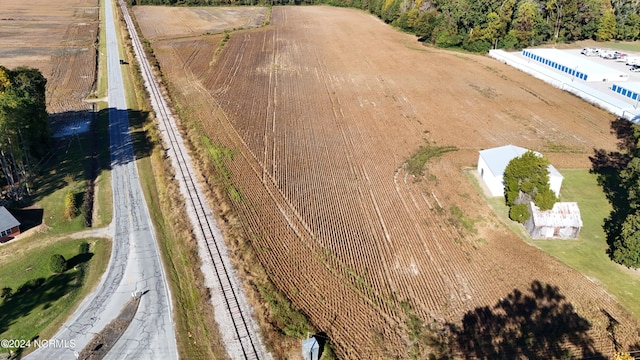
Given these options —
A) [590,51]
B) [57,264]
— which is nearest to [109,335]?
[57,264]

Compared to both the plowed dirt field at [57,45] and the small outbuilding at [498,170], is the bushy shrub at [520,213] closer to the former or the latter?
the small outbuilding at [498,170]

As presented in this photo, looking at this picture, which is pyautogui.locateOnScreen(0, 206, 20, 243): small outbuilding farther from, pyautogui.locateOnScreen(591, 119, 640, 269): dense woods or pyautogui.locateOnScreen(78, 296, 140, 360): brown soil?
pyautogui.locateOnScreen(591, 119, 640, 269): dense woods

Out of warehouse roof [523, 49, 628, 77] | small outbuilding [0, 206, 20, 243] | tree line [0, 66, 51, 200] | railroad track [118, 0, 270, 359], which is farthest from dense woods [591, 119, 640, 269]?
tree line [0, 66, 51, 200]

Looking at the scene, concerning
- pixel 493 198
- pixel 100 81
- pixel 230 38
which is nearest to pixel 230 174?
pixel 493 198

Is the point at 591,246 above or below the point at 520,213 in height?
below

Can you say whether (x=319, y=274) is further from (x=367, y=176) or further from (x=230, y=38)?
(x=230, y=38)

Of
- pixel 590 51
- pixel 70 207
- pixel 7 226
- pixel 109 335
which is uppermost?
pixel 590 51

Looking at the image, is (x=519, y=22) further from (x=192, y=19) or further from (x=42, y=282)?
(x=42, y=282)

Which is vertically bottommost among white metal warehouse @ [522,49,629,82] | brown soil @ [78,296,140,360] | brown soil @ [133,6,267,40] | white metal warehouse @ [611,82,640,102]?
brown soil @ [78,296,140,360]
